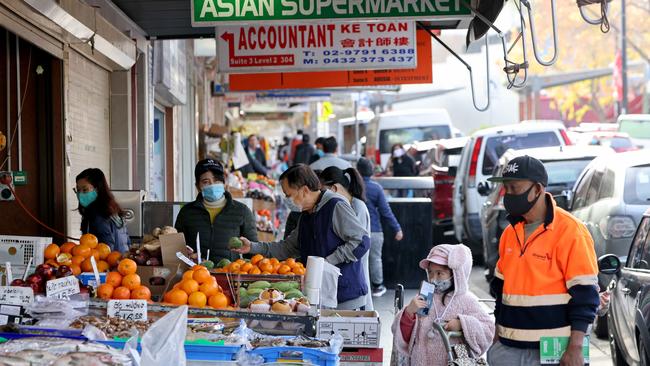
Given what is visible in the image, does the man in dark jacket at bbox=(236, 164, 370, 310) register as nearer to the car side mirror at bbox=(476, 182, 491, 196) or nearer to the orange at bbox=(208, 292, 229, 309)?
the orange at bbox=(208, 292, 229, 309)

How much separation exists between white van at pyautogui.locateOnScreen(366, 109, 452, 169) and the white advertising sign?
21.8m

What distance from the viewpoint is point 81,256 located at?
707 centimetres

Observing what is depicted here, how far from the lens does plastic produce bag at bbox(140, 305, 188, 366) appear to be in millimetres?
4555

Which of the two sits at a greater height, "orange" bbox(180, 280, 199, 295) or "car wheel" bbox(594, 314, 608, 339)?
"orange" bbox(180, 280, 199, 295)

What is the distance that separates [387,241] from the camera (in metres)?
14.7

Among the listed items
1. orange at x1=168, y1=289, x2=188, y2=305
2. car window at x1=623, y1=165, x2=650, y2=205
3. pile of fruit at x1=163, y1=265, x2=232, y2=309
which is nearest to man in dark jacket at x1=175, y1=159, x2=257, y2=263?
pile of fruit at x1=163, y1=265, x2=232, y2=309

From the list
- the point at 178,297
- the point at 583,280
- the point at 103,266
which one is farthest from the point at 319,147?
the point at 583,280

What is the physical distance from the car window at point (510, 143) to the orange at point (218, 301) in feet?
42.9

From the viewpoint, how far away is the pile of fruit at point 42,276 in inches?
236

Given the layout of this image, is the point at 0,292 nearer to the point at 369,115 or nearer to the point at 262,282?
the point at 262,282

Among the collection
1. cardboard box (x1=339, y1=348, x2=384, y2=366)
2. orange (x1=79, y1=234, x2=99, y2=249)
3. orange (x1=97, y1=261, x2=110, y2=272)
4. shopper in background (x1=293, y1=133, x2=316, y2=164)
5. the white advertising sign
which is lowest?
cardboard box (x1=339, y1=348, x2=384, y2=366)

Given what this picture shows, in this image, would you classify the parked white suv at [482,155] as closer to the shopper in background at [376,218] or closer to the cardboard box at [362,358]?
the shopper in background at [376,218]

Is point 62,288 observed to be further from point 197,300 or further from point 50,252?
point 50,252

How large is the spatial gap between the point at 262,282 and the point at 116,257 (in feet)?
3.89
